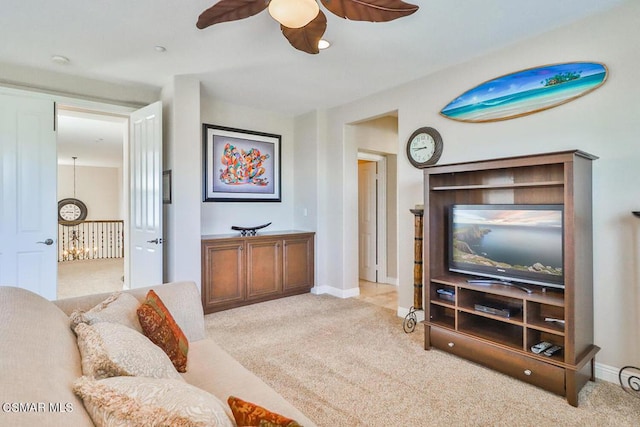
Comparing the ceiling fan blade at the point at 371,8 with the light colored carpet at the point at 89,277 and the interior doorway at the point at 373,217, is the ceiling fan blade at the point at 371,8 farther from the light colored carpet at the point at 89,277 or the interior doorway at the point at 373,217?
the light colored carpet at the point at 89,277

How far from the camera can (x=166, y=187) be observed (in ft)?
12.5

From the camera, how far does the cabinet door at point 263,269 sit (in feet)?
14.4

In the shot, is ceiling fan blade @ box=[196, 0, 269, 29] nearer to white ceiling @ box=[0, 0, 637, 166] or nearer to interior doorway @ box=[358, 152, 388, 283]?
white ceiling @ box=[0, 0, 637, 166]

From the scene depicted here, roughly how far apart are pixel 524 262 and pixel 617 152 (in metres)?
0.97

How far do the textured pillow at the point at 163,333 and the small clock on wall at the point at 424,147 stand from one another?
2.72 metres

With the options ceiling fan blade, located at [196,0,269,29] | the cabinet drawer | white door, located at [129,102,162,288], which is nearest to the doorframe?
the cabinet drawer

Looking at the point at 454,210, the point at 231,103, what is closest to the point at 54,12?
the point at 231,103

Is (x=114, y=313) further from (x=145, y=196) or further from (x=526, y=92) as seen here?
(x=526, y=92)

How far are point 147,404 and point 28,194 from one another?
11.6 feet

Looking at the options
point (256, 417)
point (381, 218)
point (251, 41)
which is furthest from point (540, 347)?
point (381, 218)

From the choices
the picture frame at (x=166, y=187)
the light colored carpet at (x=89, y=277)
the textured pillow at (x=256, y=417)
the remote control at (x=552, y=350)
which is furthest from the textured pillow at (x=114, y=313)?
the light colored carpet at (x=89, y=277)

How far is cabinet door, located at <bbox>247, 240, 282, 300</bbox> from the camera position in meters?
4.38

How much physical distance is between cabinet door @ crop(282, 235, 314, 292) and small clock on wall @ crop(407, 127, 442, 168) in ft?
6.32

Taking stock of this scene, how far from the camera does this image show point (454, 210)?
9.92 ft
